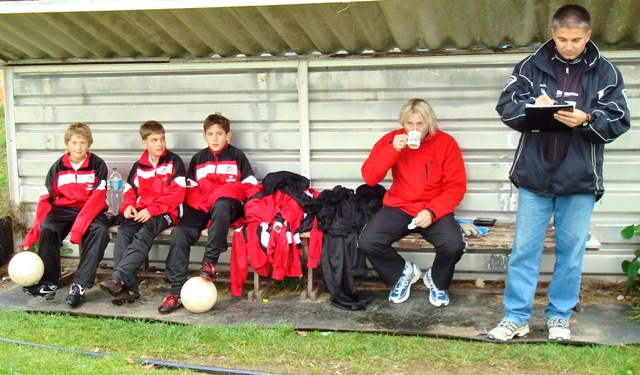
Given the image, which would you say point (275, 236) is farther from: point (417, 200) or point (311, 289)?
point (417, 200)

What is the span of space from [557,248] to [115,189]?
4064 millimetres

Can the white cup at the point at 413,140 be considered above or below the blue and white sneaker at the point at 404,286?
above

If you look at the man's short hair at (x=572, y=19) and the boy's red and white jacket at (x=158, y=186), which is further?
the boy's red and white jacket at (x=158, y=186)

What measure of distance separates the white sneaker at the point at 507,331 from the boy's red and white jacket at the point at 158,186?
2.85 meters

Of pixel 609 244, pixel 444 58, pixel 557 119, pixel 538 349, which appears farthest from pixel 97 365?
pixel 609 244

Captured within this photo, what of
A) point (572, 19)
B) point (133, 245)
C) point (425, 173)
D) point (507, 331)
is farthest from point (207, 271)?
point (572, 19)

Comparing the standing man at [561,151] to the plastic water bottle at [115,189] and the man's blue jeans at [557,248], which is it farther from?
the plastic water bottle at [115,189]

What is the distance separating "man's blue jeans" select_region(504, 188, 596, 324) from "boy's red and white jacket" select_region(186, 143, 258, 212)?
2.44 metres

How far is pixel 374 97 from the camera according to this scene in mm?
6105

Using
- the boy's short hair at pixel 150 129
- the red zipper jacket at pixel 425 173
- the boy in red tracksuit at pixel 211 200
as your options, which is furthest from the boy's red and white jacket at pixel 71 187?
the red zipper jacket at pixel 425 173

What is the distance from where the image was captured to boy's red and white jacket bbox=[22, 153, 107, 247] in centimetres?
616

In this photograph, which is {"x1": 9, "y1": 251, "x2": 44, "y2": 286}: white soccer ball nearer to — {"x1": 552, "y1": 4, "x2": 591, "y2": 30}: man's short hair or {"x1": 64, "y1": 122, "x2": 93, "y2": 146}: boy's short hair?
{"x1": 64, "y1": 122, "x2": 93, "y2": 146}: boy's short hair

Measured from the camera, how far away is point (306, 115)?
6180 mm

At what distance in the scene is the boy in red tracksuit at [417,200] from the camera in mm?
5418
